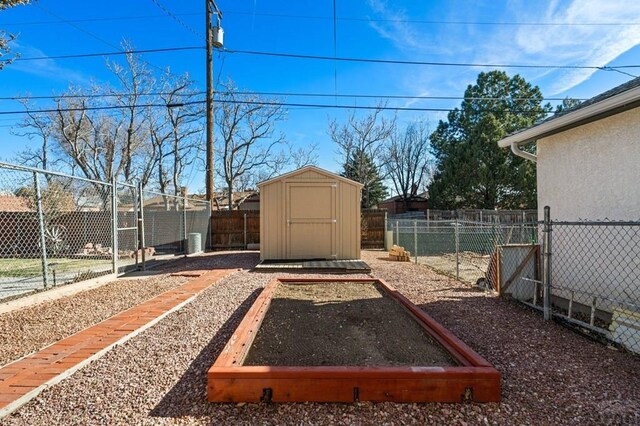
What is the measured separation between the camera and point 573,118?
4082 millimetres

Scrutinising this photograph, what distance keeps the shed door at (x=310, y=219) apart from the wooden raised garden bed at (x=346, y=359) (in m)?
4.36

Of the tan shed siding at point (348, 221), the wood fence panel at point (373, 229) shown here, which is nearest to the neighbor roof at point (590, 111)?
the tan shed siding at point (348, 221)

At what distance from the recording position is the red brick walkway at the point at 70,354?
223cm

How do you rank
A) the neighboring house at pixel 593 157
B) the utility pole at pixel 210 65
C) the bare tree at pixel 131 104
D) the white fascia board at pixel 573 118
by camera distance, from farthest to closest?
the bare tree at pixel 131 104, the utility pole at pixel 210 65, the neighboring house at pixel 593 157, the white fascia board at pixel 573 118

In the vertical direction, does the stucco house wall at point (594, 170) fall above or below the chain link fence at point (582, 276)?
above

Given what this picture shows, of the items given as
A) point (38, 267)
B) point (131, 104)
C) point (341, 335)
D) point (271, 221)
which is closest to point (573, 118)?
point (341, 335)

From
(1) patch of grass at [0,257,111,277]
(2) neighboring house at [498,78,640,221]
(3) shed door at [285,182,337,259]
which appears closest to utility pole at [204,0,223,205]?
(1) patch of grass at [0,257,111,277]

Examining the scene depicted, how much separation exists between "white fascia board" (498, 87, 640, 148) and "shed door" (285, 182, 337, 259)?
14.0ft

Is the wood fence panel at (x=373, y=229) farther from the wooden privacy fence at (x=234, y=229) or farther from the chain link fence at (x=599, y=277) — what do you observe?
the chain link fence at (x=599, y=277)

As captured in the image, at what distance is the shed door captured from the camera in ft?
28.1

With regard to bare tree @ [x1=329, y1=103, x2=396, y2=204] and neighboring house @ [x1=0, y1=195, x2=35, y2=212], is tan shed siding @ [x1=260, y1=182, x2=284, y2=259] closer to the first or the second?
neighboring house @ [x1=0, y1=195, x2=35, y2=212]

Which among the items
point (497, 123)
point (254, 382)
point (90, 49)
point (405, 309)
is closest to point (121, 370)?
point (254, 382)

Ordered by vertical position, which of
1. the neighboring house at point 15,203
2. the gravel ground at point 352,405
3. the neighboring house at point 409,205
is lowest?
the gravel ground at point 352,405

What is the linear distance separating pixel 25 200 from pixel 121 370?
9638mm
